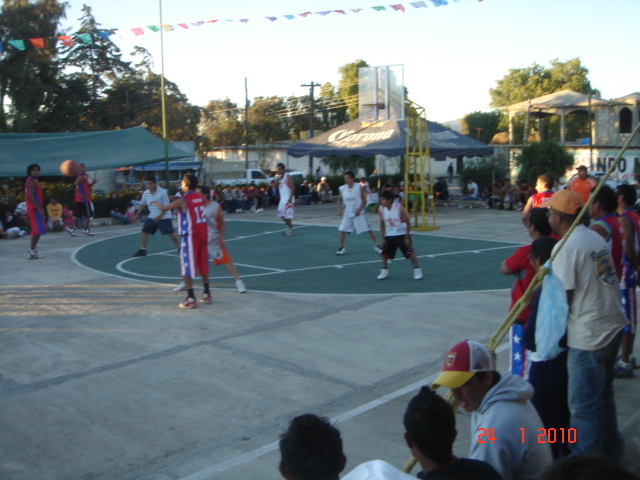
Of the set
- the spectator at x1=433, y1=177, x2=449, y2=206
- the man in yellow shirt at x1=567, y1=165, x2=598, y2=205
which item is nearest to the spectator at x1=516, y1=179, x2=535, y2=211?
the spectator at x1=433, y1=177, x2=449, y2=206

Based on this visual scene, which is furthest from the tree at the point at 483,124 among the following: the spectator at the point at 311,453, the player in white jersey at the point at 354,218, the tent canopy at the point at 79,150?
the spectator at the point at 311,453

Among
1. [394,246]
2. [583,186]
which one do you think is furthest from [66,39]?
[583,186]

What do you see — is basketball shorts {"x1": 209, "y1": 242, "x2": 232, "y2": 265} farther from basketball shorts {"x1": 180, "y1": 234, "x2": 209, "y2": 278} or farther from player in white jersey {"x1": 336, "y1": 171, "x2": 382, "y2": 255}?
player in white jersey {"x1": 336, "y1": 171, "x2": 382, "y2": 255}

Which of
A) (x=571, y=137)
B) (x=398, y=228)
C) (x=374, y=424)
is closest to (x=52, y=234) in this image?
(x=398, y=228)

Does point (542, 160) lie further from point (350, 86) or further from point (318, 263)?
point (350, 86)

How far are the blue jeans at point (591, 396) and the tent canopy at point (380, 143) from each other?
19.0 meters

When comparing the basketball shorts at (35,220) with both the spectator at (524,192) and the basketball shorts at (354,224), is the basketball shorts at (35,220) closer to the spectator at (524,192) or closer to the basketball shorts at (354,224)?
the basketball shorts at (354,224)

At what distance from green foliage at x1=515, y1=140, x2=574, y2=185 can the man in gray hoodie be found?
85.0 ft

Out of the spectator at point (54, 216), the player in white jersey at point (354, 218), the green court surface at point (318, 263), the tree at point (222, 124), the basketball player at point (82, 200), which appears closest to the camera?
the green court surface at point (318, 263)

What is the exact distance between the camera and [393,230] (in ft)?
35.6

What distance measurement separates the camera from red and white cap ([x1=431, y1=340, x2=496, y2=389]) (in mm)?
3061

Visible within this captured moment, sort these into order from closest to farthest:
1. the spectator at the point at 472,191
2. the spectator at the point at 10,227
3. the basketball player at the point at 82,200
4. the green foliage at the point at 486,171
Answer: the spectator at the point at 10,227 → the basketball player at the point at 82,200 → the spectator at the point at 472,191 → the green foliage at the point at 486,171

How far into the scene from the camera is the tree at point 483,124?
237 feet

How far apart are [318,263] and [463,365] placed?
9.97 metres
